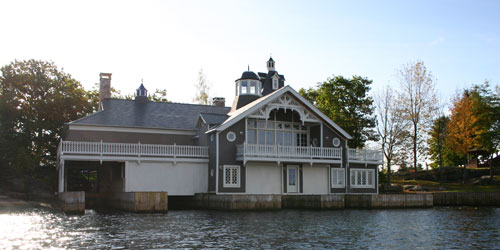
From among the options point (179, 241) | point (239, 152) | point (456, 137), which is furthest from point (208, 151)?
point (456, 137)

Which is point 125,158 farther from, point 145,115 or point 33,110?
point 33,110

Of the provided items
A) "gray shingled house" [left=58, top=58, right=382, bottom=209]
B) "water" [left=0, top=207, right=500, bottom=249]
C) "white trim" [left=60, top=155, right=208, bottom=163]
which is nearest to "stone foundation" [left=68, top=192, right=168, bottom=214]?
"water" [left=0, top=207, right=500, bottom=249]

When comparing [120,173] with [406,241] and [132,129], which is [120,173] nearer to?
[132,129]

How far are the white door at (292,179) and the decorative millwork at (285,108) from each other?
12.6 ft

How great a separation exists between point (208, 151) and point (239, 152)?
2468mm

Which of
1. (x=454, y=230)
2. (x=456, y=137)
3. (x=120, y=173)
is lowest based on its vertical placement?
(x=454, y=230)

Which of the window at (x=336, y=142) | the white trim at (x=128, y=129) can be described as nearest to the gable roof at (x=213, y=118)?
the white trim at (x=128, y=129)

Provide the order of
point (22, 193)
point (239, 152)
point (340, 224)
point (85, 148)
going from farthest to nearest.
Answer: point (22, 193), point (239, 152), point (85, 148), point (340, 224)

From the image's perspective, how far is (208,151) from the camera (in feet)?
119

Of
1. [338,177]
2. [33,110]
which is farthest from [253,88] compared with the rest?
[33,110]

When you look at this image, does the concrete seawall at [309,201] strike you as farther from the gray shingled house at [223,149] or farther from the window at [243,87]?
the window at [243,87]

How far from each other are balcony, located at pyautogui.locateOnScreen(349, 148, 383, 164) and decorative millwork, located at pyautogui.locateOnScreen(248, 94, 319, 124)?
14.5 ft

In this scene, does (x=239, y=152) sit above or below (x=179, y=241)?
above

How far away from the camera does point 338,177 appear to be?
38.9 metres
